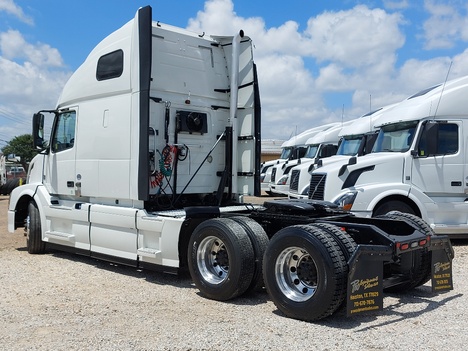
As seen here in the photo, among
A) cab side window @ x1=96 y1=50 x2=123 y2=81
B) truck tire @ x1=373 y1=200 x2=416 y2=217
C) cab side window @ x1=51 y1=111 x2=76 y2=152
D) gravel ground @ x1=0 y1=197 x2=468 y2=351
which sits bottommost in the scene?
gravel ground @ x1=0 y1=197 x2=468 y2=351

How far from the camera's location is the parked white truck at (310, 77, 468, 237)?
10.4 m

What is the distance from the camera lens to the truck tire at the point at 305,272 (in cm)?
514

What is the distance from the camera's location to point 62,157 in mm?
9141

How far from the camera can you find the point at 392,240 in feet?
18.2

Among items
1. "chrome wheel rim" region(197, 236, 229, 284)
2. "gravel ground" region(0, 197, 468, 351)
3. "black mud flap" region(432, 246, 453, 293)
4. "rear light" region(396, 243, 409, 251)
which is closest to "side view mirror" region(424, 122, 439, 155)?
"gravel ground" region(0, 197, 468, 351)

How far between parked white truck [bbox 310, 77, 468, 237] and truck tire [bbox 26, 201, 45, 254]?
5.70 meters

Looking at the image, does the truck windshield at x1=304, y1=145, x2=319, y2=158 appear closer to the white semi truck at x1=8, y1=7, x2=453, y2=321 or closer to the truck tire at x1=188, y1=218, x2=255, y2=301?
the white semi truck at x1=8, y1=7, x2=453, y2=321

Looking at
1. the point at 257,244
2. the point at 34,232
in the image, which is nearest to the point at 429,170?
the point at 257,244

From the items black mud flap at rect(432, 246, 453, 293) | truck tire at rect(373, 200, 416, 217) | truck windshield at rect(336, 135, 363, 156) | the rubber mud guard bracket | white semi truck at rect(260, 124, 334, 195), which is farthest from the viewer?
white semi truck at rect(260, 124, 334, 195)

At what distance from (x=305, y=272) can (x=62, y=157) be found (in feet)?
17.6

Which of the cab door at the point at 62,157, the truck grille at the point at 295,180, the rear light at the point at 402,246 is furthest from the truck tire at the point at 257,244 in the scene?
the truck grille at the point at 295,180

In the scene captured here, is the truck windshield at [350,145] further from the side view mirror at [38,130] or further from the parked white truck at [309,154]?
the side view mirror at [38,130]

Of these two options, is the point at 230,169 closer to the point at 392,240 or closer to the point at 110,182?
the point at 110,182

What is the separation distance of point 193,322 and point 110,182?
333 cm
